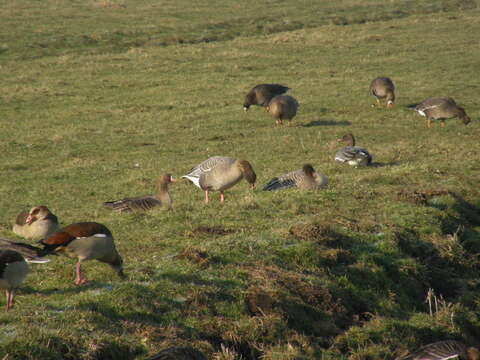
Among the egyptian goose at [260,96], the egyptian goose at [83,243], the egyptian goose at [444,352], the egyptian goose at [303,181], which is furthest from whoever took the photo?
the egyptian goose at [260,96]

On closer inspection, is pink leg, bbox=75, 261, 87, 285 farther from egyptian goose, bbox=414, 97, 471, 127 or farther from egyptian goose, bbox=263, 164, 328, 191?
egyptian goose, bbox=414, 97, 471, 127

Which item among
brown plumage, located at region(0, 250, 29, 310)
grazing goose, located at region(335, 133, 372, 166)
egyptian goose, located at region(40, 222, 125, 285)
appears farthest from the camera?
grazing goose, located at region(335, 133, 372, 166)

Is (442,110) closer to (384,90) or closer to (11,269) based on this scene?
(384,90)

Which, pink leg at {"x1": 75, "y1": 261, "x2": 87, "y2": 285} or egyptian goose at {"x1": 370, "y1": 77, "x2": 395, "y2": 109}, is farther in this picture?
egyptian goose at {"x1": 370, "y1": 77, "x2": 395, "y2": 109}

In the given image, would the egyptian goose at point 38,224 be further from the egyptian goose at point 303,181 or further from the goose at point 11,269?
the egyptian goose at point 303,181

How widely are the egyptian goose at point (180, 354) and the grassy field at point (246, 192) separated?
19.8 inches

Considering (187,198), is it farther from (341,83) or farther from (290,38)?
(290,38)

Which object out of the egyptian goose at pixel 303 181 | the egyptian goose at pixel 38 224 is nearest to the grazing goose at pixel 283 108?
the egyptian goose at pixel 303 181

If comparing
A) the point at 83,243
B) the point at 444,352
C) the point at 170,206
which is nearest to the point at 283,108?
the point at 170,206

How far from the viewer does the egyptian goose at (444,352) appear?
8.09m

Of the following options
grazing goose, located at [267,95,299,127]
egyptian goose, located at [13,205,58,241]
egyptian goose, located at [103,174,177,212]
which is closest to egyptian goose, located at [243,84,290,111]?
grazing goose, located at [267,95,299,127]

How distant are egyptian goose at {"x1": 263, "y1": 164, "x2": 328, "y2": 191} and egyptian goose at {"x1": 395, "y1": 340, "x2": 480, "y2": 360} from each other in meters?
7.75

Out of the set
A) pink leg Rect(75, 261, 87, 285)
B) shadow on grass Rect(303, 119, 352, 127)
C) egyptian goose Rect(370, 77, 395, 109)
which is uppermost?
pink leg Rect(75, 261, 87, 285)

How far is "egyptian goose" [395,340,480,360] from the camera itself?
8.09 m
